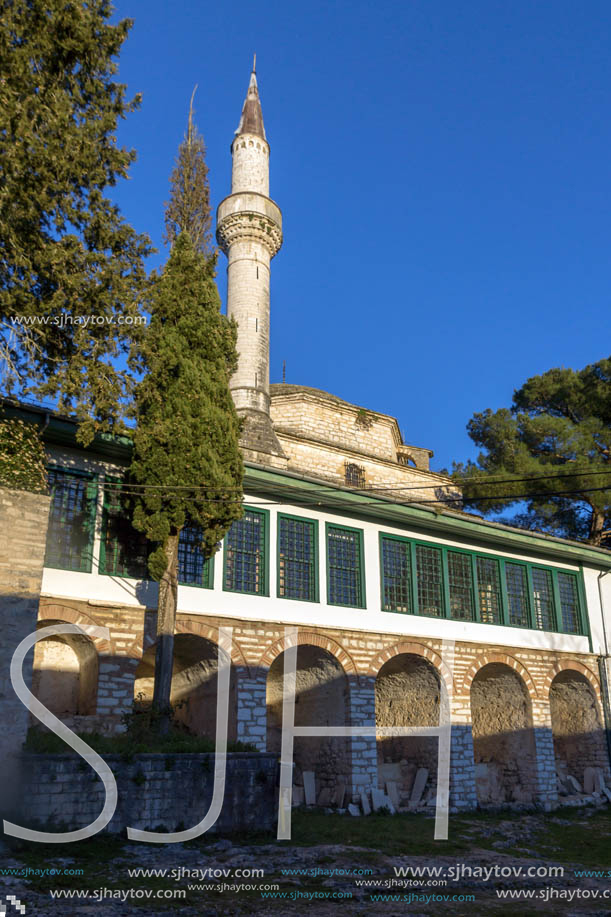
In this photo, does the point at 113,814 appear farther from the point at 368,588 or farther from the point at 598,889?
the point at 368,588

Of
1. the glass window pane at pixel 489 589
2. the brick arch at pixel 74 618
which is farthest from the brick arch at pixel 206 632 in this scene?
the glass window pane at pixel 489 589

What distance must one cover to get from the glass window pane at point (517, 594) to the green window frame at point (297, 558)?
19.6ft

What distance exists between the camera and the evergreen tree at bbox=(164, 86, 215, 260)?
582 inches

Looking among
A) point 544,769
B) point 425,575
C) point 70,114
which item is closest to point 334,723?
point 425,575

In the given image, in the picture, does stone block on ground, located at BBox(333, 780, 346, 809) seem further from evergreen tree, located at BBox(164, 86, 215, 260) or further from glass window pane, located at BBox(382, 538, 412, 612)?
evergreen tree, located at BBox(164, 86, 215, 260)

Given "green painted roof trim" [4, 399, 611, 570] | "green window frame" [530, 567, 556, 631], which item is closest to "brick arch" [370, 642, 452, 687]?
"green painted roof trim" [4, 399, 611, 570]

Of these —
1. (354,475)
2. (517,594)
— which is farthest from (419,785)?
(354,475)

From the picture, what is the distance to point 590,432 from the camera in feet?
99.3

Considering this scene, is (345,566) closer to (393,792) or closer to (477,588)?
(477,588)

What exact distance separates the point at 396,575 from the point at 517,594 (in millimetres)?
4041

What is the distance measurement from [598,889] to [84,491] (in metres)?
9.49

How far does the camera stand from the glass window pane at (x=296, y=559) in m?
15.5

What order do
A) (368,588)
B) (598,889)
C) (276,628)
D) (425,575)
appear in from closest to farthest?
(598,889) < (276,628) < (368,588) < (425,575)

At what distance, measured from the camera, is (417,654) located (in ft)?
55.5
